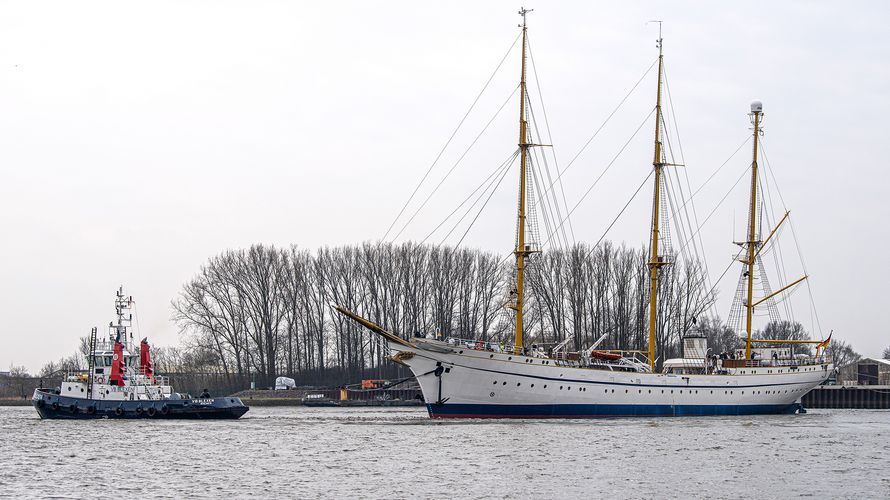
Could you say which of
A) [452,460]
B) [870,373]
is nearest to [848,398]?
[870,373]

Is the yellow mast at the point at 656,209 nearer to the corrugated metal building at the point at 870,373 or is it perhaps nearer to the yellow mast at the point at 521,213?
the yellow mast at the point at 521,213

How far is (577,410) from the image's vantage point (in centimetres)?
6750

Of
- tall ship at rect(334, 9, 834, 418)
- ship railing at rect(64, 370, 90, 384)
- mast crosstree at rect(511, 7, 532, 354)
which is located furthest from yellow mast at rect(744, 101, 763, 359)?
ship railing at rect(64, 370, 90, 384)

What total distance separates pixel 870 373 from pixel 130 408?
289 ft

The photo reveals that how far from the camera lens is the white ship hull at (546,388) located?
208 feet

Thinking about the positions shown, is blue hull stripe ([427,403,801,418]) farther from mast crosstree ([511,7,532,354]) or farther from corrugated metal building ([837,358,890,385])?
corrugated metal building ([837,358,890,385])

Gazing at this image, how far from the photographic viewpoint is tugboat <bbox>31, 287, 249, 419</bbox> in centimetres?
7156

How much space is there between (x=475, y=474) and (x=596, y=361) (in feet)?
110

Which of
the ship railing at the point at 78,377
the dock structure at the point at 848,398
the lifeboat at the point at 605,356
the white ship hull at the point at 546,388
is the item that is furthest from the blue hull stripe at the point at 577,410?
the dock structure at the point at 848,398

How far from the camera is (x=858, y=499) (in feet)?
106

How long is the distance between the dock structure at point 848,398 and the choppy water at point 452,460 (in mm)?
46994

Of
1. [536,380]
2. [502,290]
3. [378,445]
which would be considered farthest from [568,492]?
[502,290]

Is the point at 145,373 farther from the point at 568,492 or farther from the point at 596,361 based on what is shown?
the point at 568,492

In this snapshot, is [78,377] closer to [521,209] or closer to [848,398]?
[521,209]
